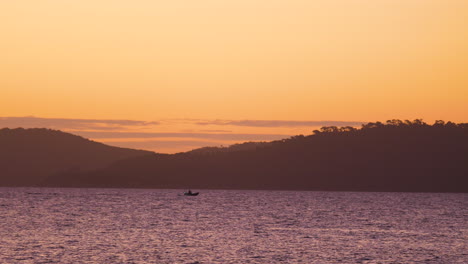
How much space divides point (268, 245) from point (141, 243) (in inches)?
645

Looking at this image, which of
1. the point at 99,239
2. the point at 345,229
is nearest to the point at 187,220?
the point at 345,229

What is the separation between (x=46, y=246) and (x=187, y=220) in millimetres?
60274

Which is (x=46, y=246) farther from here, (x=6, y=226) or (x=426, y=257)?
(x=426, y=257)

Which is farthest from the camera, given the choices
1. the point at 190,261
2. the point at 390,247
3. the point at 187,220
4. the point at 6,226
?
the point at 187,220

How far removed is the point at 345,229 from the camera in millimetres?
134875

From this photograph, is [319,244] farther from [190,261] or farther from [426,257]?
[190,261]

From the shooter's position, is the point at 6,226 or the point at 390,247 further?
the point at 6,226

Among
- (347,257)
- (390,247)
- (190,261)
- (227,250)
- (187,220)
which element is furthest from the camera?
(187,220)

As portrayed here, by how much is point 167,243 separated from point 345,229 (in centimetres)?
4266

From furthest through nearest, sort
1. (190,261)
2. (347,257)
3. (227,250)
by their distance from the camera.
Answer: (227,250) → (347,257) → (190,261)

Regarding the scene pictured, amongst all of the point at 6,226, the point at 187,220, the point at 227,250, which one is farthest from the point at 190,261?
the point at 187,220

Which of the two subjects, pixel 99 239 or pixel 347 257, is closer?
pixel 347 257

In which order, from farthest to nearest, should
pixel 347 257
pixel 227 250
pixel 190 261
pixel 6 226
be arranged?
pixel 6 226
pixel 227 250
pixel 347 257
pixel 190 261

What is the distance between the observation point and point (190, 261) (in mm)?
83688
